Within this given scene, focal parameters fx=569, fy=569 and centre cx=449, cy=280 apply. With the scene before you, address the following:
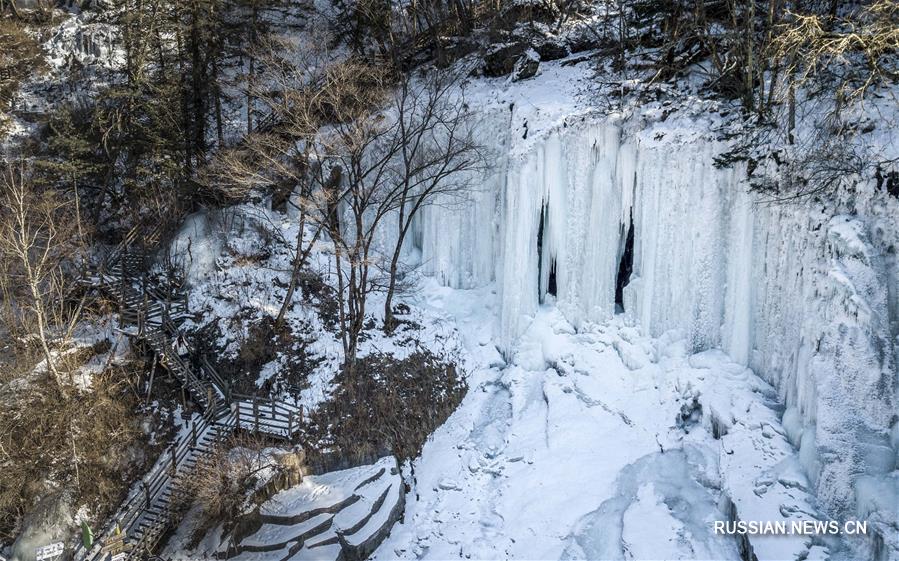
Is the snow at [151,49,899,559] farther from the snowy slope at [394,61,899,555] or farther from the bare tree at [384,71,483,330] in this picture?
the bare tree at [384,71,483,330]

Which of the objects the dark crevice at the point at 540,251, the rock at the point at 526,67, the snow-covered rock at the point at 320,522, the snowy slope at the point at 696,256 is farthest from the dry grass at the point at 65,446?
the rock at the point at 526,67

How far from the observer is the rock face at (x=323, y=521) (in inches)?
408

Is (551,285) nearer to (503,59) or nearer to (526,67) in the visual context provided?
(526,67)

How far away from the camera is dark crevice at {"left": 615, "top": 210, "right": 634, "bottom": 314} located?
43.0ft

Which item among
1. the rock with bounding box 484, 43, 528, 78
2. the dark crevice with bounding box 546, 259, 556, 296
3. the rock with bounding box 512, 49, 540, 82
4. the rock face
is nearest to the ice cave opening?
the dark crevice with bounding box 546, 259, 556, 296

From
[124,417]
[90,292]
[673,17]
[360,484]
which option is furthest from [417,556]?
[673,17]

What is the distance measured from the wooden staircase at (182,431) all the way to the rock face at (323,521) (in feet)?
5.24

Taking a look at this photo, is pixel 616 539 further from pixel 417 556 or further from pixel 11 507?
pixel 11 507

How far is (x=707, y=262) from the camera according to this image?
11.6m

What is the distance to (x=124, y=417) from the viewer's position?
43.5ft

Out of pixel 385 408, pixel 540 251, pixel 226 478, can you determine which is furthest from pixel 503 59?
pixel 226 478

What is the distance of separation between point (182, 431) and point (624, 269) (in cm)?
1109

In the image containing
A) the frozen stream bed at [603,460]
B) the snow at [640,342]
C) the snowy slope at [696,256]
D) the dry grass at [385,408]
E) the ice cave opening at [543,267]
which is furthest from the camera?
the ice cave opening at [543,267]

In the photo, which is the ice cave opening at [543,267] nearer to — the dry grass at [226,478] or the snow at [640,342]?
the snow at [640,342]
